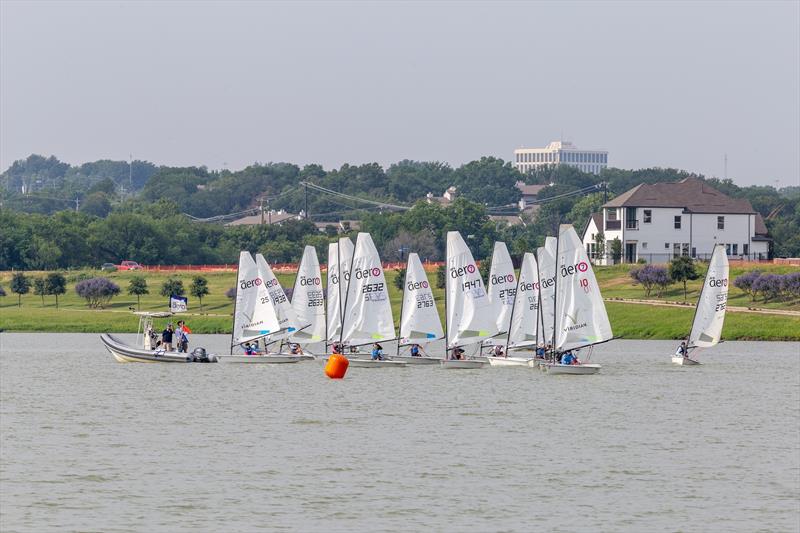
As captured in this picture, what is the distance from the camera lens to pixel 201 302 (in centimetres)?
14762

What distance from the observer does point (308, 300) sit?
9012cm

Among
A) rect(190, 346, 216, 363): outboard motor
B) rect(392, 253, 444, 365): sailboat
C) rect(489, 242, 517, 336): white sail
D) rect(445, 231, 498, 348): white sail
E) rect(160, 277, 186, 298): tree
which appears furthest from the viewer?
rect(160, 277, 186, 298): tree

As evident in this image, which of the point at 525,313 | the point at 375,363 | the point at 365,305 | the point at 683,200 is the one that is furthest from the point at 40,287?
the point at 375,363

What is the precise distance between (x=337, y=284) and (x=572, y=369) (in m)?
19.4

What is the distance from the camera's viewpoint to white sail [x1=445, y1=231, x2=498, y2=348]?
8356 centimetres

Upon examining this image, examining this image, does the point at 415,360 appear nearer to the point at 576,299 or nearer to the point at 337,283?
the point at 337,283

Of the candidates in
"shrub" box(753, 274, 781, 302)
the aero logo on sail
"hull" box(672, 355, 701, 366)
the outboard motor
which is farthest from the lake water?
"shrub" box(753, 274, 781, 302)

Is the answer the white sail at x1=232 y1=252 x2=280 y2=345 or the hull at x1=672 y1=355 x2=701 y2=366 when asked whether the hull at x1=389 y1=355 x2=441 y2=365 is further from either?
the hull at x1=672 y1=355 x2=701 y2=366

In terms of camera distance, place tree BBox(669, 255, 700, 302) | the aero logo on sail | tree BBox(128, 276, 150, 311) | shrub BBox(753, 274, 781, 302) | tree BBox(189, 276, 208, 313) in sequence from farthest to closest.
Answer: tree BBox(128, 276, 150, 311), tree BBox(189, 276, 208, 313), tree BBox(669, 255, 700, 302), shrub BBox(753, 274, 781, 302), the aero logo on sail

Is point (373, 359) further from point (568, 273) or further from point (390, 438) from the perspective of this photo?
point (390, 438)

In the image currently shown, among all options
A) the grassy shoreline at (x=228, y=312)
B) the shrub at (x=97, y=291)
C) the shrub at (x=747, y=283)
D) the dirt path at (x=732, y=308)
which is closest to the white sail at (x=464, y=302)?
the grassy shoreline at (x=228, y=312)

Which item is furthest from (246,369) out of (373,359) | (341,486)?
(341,486)

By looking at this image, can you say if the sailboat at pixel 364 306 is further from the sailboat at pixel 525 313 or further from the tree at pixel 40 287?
the tree at pixel 40 287

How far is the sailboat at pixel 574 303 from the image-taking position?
77.5m
